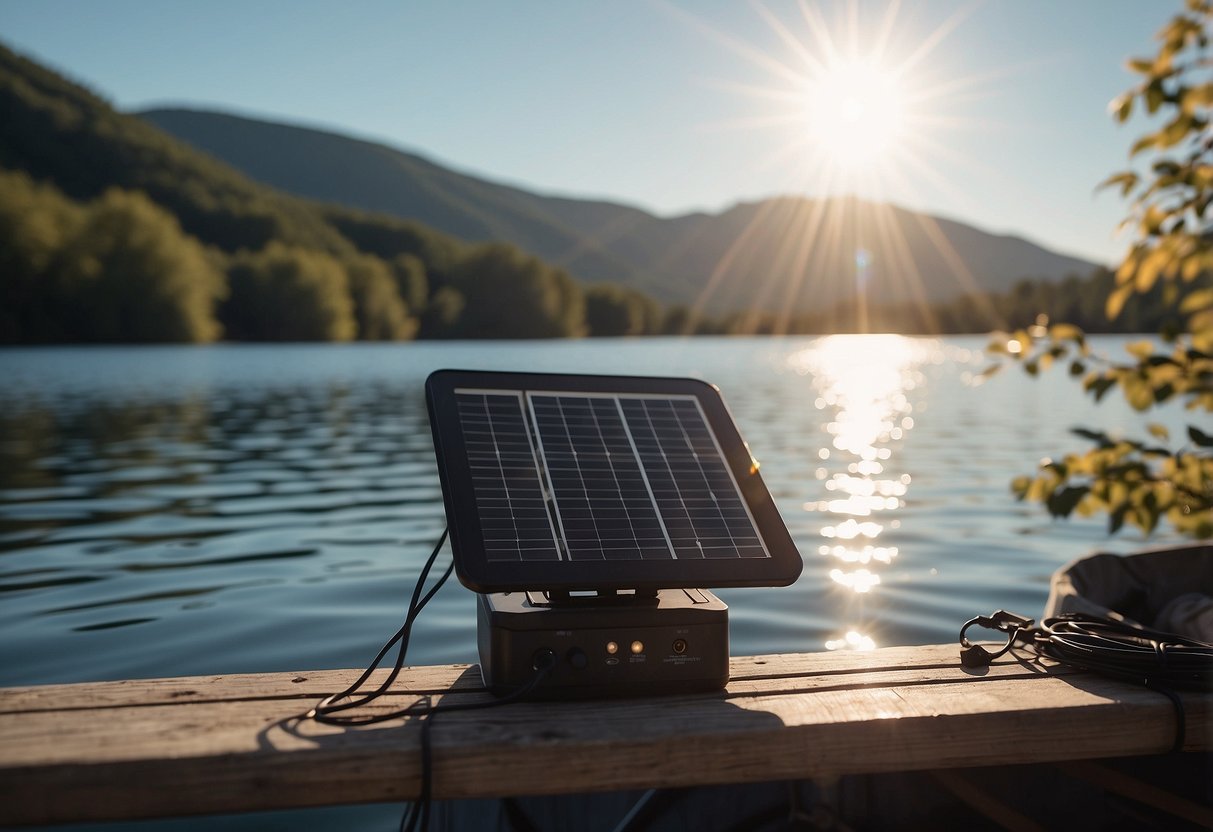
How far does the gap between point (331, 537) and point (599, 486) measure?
22.8 feet

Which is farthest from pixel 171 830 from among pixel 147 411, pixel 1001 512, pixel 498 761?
pixel 147 411

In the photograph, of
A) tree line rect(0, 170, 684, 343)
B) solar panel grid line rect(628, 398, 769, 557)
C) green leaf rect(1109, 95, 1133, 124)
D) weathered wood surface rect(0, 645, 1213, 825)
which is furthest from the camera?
tree line rect(0, 170, 684, 343)

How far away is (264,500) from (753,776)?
9.75 metres

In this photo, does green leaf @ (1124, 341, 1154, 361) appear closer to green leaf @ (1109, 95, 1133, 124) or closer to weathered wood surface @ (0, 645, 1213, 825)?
green leaf @ (1109, 95, 1133, 124)

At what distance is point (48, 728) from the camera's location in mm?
2037

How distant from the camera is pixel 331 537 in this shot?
9.05 metres

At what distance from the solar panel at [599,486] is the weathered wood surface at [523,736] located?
32cm

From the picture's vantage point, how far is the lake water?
19.9ft

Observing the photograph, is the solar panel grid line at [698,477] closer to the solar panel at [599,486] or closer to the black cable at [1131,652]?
the solar panel at [599,486]

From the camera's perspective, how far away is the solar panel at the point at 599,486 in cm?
238

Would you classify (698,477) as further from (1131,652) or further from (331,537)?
(331,537)

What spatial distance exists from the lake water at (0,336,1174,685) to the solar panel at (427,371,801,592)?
3207 millimetres

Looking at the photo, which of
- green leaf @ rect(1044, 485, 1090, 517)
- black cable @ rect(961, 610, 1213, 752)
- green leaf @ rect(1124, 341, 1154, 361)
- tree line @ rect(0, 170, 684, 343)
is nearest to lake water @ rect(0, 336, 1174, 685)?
green leaf @ rect(1044, 485, 1090, 517)

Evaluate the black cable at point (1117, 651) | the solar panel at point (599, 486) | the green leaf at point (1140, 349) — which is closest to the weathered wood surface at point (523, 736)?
the black cable at point (1117, 651)
